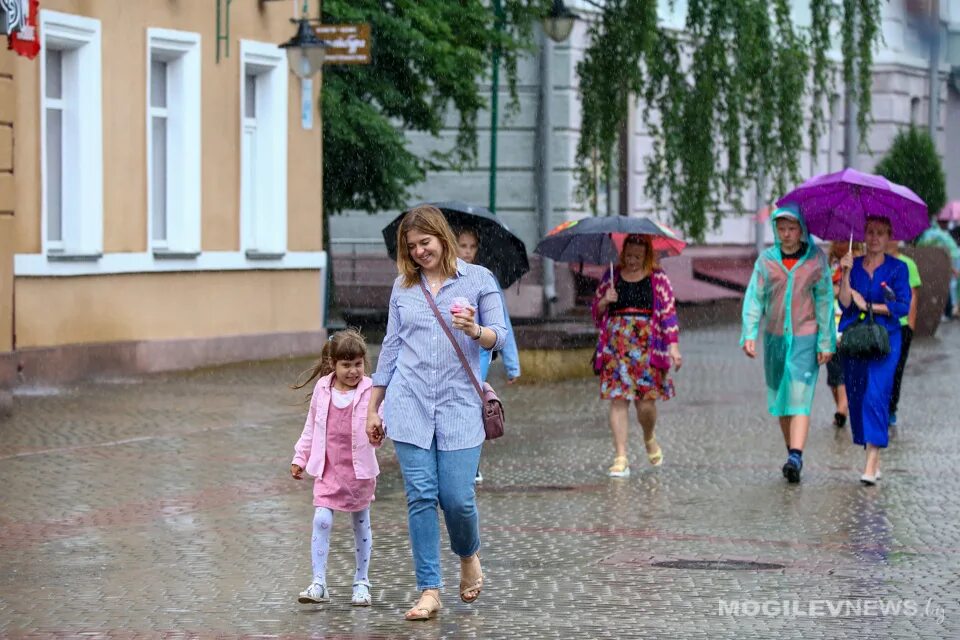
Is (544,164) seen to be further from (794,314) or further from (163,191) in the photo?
(794,314)

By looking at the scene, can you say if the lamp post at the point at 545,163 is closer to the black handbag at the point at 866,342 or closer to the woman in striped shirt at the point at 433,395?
the black handbag at the point at 866,342

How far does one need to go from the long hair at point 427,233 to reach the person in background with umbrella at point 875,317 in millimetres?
4816

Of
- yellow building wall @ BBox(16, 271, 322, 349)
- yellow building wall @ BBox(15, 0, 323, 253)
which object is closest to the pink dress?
yellow building wall @ BBox(16, 271, 322, 349)

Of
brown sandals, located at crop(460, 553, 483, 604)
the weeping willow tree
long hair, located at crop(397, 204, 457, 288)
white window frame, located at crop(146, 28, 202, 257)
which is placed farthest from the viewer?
the weeping willow tree

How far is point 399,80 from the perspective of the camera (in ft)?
87.0

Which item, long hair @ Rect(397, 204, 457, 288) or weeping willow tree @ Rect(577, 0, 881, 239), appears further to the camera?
weeping willow tree @ Rect(577, 0, 881, 239)

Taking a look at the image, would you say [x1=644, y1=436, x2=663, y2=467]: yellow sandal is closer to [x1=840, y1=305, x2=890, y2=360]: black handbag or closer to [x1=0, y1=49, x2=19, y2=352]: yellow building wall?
[x1=840, y1=305, x2=890, y2=360]: black handbag

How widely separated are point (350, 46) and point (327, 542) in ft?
46.8

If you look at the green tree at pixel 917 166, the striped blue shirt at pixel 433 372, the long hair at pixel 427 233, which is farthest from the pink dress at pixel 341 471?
the green tree at pixel 917 166

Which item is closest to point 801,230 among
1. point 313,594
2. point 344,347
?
point 344,347

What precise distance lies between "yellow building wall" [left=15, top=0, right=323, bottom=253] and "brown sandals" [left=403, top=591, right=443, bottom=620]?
11638 mm

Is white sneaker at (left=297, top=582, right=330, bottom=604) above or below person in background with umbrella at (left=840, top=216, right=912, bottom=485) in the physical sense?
below

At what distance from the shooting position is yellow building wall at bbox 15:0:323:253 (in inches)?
736

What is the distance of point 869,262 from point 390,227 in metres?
3.11
